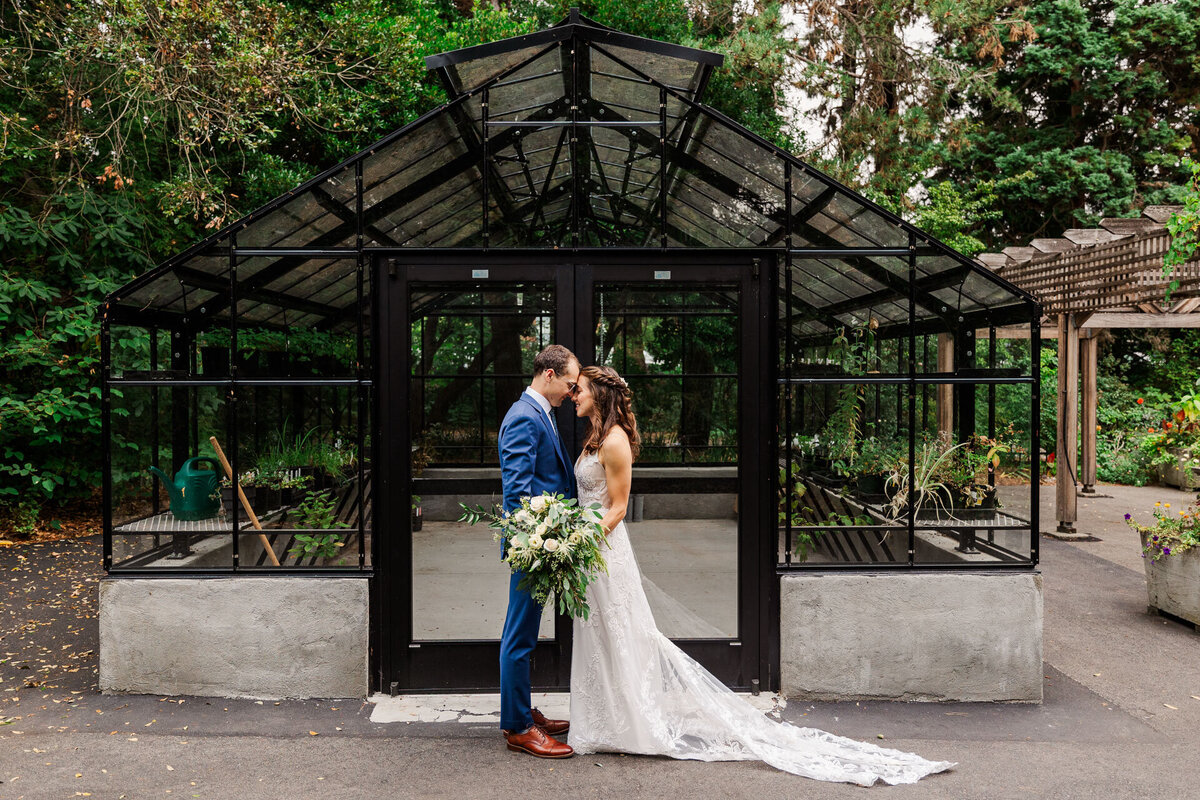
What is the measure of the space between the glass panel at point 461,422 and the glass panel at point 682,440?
631mm

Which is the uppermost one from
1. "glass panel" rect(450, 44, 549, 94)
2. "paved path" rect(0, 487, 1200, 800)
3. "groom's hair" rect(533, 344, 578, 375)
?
"glass panel" rect(450, 44, 549, 94)

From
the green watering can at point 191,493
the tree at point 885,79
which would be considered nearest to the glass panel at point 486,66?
the green watering can at point 191,493

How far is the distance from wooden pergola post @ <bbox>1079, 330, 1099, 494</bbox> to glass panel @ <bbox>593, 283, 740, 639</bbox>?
8.27 metres

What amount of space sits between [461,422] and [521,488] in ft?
9.89

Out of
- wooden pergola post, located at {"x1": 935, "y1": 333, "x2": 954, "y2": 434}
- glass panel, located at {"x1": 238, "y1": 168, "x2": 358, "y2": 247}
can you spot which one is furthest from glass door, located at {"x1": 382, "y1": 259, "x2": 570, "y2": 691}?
wooden pergola post, located at {"x1": 935, "y1": 333, "x2": 954, "y2": 434}

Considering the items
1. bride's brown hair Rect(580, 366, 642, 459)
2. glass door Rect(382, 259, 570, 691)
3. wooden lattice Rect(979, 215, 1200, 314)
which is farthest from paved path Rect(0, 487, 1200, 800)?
wooden lattice Rect(979, 215, 1200, 314)

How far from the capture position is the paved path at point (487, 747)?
11.0 ft

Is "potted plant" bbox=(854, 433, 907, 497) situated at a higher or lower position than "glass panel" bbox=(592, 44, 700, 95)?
lower

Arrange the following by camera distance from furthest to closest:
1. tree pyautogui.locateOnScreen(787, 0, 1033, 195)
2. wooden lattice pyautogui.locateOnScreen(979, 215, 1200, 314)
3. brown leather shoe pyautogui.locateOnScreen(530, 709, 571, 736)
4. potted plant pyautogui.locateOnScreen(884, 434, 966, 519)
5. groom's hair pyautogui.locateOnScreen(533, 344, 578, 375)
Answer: tree pyautogui.locateOnScreen(787, 0, 1033, 195) → wooden lattice pyautogui.locateOnScreen(979, 215, 1200, 314) → potted plant pyautogui.locateOnScreen(884, 434, 966, 519) → brown leather shoe pyautogui.locateOnScreen(530, 709, 571, 736) → groom's hair pyautogui.locateOnScreen(533, 344, 578, 375)

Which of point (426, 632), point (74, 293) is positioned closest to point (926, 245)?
point (426, 632)

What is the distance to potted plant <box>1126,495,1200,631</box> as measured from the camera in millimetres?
5621

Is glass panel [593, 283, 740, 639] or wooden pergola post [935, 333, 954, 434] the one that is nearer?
glass panel [593, 283, 740, 639]

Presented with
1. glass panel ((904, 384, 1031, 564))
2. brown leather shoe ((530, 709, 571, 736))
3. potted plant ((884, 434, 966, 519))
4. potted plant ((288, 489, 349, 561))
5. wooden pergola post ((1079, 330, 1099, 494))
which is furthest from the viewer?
wooden pergola post ((1079, 330, 1099, 494))

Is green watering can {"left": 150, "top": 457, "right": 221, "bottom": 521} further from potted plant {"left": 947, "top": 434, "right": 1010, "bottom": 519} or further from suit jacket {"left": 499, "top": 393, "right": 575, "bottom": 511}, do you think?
potted plant {"left": 947, "top": 434, "right": 1010, "bottom": 519}
